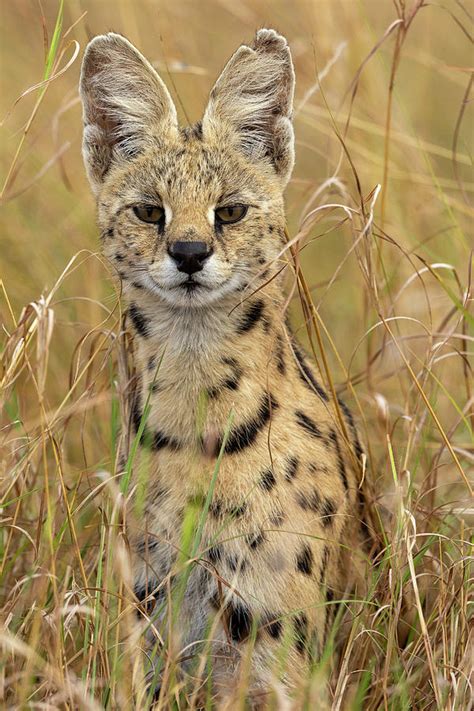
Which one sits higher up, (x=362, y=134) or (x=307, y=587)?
(x=362, y=134)

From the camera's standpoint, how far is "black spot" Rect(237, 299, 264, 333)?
3.31m

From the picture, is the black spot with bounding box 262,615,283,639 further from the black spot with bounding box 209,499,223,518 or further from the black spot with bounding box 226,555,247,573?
the black spot with bounding box 209,499,223,518

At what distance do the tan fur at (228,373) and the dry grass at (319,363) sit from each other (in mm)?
112

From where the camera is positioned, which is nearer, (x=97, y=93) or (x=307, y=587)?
(x=307, y=587)

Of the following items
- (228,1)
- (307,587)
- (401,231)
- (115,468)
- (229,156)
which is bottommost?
(307,587)

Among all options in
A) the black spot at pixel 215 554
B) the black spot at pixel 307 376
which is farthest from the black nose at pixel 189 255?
the black spot at pixel 215 554

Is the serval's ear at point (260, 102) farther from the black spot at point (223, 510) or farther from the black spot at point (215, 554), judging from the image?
the black spot at point (215, 554)

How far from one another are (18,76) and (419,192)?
2.70 meters

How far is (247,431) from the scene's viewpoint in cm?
329

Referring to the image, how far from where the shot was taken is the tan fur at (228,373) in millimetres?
3207

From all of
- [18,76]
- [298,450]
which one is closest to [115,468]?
[298,450]

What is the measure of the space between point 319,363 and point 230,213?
1800 mm

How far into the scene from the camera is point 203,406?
129 inches

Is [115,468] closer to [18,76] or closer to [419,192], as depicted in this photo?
[419,192]
